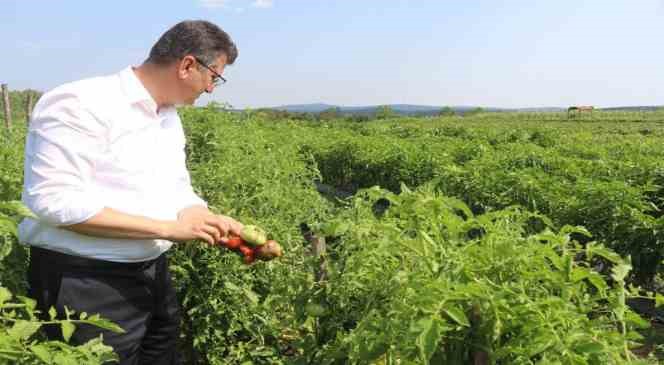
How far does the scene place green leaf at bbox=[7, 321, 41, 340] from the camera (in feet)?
4.34

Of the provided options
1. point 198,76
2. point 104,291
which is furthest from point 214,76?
point 104,291

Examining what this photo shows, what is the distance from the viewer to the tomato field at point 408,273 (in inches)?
60.6

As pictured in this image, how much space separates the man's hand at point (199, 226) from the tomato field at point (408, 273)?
0.38m

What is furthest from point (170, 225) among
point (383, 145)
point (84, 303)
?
point (383, 145)

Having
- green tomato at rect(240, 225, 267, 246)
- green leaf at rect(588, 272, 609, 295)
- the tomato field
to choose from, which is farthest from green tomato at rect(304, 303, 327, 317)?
green leaf at rect(588, 272, 609, 295)

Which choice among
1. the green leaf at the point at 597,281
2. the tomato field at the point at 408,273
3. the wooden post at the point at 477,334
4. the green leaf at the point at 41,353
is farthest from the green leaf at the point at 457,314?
the green leaf at the point at 41,353

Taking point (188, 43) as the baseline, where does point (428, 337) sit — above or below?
below

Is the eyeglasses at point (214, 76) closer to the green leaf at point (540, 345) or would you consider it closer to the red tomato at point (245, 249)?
the red tomato at point (245, 249)

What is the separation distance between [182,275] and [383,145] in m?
9.01

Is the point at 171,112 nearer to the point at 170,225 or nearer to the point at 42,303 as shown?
the point at 170,225

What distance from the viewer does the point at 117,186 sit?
6.73 feet

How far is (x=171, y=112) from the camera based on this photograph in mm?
2391

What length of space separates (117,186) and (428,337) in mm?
1249

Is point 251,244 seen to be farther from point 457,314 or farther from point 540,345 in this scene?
point 540,345
